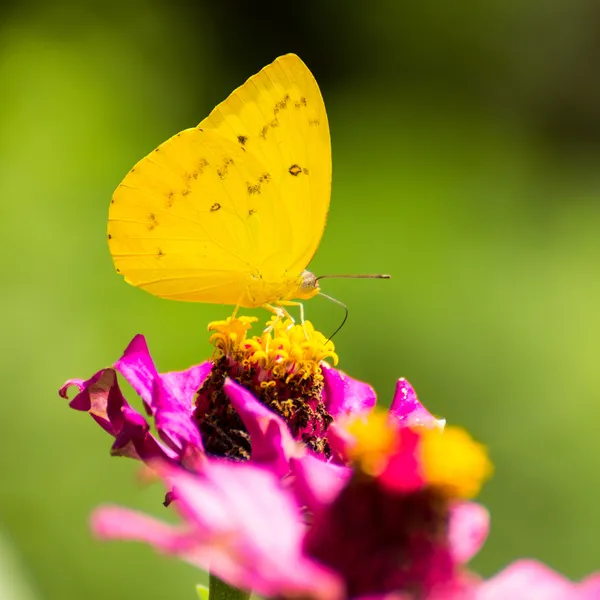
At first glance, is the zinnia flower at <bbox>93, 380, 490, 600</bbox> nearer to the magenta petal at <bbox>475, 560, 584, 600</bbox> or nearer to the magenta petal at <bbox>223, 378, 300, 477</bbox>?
the magenta petal at <bbox>475, 560, 584, 600</bbox>

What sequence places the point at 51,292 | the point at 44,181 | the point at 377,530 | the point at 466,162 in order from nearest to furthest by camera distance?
the point at 377,530 → the point at 51,292 → the point at 44,181 → the point at 466,162

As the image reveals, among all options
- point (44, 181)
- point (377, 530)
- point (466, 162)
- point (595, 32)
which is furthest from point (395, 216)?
point (377, 530)

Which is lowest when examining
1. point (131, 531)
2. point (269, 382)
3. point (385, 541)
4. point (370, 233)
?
point (370, 233)

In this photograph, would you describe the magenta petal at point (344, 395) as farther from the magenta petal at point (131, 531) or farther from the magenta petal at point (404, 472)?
the magenta petal at point (131, 531)

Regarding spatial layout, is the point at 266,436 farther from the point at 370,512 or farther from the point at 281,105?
the point at 281,105

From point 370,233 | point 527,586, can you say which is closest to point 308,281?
point 527,586

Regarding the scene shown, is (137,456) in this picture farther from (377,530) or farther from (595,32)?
(595,32)
